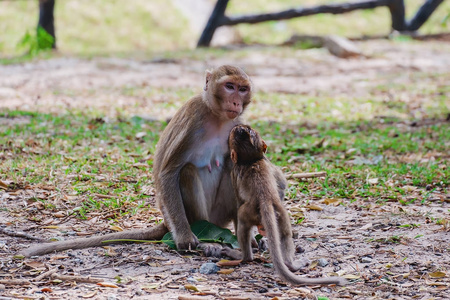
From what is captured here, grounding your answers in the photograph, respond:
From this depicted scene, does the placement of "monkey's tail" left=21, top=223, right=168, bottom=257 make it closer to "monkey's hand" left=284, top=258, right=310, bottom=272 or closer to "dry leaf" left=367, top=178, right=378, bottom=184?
"monkey's hand" left=284, top=258, right=310, bottom=272

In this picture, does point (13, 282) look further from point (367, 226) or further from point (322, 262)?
point (367, 226)

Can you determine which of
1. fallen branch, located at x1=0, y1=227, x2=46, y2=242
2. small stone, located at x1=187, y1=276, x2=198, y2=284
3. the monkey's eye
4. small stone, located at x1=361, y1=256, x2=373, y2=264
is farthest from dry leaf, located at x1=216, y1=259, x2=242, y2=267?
fallen branch, located at x1=0, y1=227, x2=46, y2=242

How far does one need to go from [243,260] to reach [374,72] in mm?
9943

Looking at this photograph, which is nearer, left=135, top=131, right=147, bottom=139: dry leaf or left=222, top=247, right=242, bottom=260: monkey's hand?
left=222, top=247, right=242, bottom=260: monkey's hand

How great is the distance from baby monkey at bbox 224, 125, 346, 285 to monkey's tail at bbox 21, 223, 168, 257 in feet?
2.34

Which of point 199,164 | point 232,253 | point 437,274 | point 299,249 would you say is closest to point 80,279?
point 232,253

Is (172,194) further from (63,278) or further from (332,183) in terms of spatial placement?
(332,183)

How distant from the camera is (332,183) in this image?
634cm

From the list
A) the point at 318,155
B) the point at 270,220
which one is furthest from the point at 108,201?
the point at 318,155

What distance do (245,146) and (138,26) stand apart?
658 inches

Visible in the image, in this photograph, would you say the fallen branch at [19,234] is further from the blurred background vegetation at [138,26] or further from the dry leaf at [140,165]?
the blurred background vegetation at [138,26]

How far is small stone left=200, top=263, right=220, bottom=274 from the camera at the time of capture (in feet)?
13.7

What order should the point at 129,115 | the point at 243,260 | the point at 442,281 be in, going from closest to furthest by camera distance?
the point at 442,281
the point at 243,260
the point at 129,115

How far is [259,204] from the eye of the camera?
421cm
